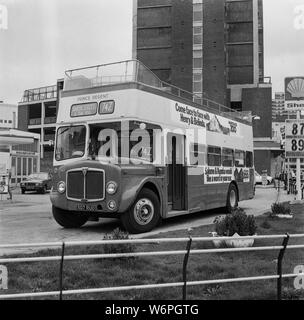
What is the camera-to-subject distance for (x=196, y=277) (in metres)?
5.80

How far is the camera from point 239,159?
15.7 metres

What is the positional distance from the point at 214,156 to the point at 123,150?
169 inches

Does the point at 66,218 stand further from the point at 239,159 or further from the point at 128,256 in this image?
the point at 239,159

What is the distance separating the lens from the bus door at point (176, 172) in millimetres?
11109

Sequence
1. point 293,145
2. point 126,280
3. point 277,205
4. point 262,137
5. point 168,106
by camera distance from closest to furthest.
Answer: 1. point 126,280
2. point 168,106
3. point 277,205
4. point 293,145
5. point 262,137

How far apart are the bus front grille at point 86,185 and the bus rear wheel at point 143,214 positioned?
69cm

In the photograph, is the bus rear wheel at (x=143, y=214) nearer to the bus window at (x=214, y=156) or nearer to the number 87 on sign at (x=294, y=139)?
the bus window at (x=214, y=156)

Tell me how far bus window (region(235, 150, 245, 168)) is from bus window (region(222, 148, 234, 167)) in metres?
0.47

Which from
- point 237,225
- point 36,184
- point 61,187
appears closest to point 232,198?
point 61,187

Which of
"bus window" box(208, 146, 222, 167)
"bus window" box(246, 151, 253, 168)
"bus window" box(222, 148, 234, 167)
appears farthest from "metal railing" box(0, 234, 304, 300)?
"bus window" box(246, 151, 253, 168)

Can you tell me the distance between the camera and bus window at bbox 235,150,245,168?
1548 centimetres

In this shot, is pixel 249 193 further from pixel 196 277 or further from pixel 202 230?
pixel 196 277
